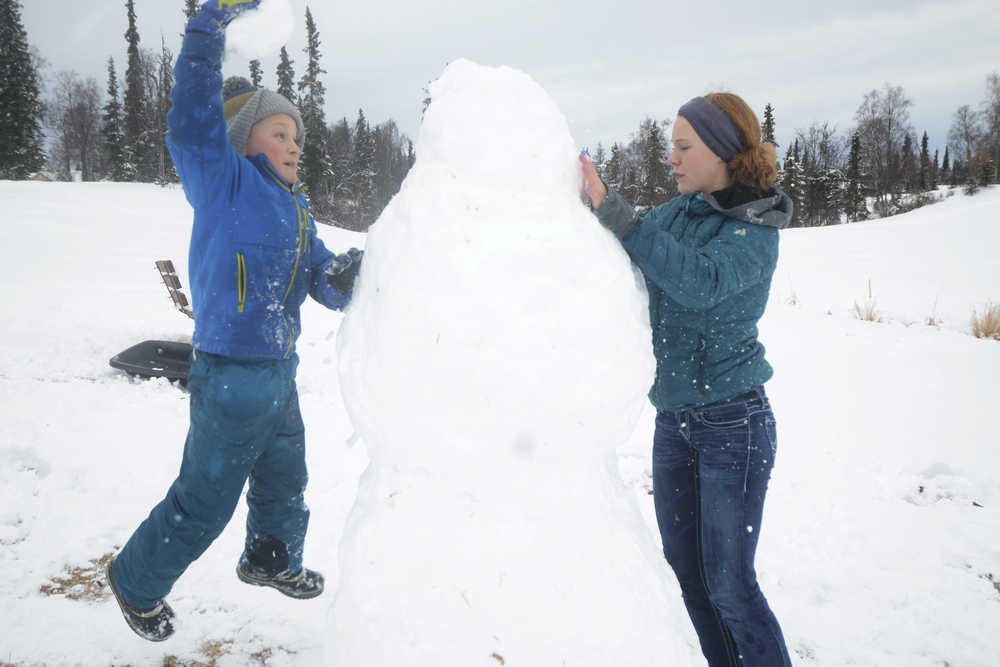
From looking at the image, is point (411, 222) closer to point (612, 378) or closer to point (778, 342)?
point (612, 378)

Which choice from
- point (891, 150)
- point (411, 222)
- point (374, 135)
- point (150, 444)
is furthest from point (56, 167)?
point (891, 150)

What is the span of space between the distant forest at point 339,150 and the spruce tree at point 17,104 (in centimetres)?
6

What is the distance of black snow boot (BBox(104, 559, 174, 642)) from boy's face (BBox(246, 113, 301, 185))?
1.68 metres

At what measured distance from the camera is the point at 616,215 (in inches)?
59.4

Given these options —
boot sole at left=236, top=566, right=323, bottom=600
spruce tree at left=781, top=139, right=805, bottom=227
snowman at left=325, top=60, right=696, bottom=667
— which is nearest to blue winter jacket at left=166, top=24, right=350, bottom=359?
snowman at left=325, top=60, right=696, bottom=667

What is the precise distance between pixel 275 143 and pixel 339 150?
163 ft

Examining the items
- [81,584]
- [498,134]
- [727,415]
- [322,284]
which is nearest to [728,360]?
[727,415]

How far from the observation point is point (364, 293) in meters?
1.51

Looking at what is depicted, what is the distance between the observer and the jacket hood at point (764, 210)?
5.57 ft

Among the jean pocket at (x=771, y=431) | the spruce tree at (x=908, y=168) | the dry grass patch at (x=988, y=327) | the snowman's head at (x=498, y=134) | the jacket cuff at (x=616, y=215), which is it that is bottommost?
the dry grass patch at (x=988, y=327)

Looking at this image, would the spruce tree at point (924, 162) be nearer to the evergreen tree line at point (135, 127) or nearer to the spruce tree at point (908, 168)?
the spruce tree at point (908, 168)

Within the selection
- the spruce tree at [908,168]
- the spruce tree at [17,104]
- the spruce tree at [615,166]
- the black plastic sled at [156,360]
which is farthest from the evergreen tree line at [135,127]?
the spruce tree at [908,168]

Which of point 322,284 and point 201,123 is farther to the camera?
point 322,284

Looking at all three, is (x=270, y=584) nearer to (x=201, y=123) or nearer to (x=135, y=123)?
(x=201, y=123)
